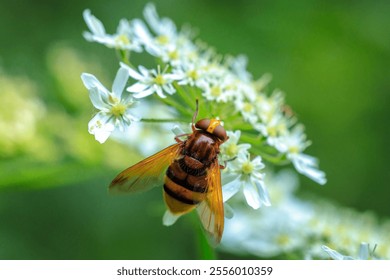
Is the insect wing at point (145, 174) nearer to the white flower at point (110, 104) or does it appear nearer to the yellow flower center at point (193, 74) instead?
the white flower at point (110, 104)

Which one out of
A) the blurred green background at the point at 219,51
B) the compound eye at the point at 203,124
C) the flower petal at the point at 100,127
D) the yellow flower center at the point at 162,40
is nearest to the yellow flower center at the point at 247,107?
the compound eye at the point at 203,124

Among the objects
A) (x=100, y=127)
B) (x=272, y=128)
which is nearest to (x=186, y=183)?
(x=100, y=127)

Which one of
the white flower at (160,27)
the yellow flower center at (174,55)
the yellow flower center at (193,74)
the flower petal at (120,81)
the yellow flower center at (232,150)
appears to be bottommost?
the yellow flower center at (232,150)

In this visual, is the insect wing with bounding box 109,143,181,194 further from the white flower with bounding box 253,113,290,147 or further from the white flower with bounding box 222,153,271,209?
the white flower with bounding box 253,113,290,147

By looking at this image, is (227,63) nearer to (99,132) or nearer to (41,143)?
(99,132)

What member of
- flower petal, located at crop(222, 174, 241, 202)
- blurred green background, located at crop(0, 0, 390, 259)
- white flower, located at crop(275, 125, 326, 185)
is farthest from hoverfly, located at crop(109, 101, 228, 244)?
blurred green background, located at crop(0, 0, 390, 259)

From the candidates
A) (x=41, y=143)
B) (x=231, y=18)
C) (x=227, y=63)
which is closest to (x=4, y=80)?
(x=41, y=143)
